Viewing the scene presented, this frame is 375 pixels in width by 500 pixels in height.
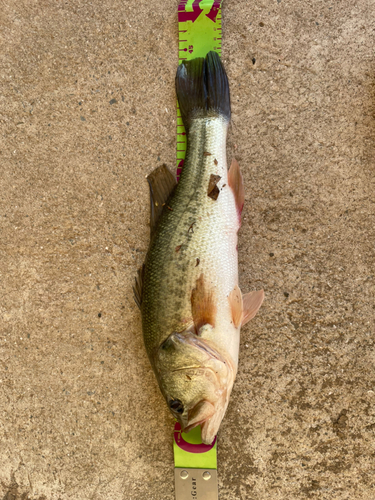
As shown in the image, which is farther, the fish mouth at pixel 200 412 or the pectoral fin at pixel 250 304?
the pectoral fin at pixel 250 304

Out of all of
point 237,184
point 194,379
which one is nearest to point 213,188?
point 237,184

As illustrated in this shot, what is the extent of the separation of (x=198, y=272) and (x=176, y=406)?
0.68 meters

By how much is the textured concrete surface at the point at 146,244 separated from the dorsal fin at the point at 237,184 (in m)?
0.15

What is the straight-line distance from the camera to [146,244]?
6.97 feet

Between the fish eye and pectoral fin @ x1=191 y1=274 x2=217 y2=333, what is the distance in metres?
0.36

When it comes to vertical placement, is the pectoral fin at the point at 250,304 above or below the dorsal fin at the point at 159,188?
below

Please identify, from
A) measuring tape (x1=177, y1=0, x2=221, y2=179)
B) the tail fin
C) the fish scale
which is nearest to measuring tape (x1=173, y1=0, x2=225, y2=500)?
measuring tape (x1=177, y1=0, x2=221, y2=179)

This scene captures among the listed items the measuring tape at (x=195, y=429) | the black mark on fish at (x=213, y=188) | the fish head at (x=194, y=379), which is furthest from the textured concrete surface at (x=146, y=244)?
the fish head at (x=194, y=379)

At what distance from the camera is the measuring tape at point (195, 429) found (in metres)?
1.96

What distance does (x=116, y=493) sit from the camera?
205 centimetres

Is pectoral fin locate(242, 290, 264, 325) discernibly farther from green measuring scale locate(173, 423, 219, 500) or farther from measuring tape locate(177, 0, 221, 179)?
measuring tape locate(177, 0, 221, 179)

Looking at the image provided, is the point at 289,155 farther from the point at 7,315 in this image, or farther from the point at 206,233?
the point at 7,315

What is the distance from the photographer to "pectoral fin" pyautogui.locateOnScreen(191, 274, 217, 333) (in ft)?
5.42

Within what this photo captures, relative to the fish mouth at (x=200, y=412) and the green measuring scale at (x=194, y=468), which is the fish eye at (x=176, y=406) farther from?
the green measuring scale at (x=194, y=468)
